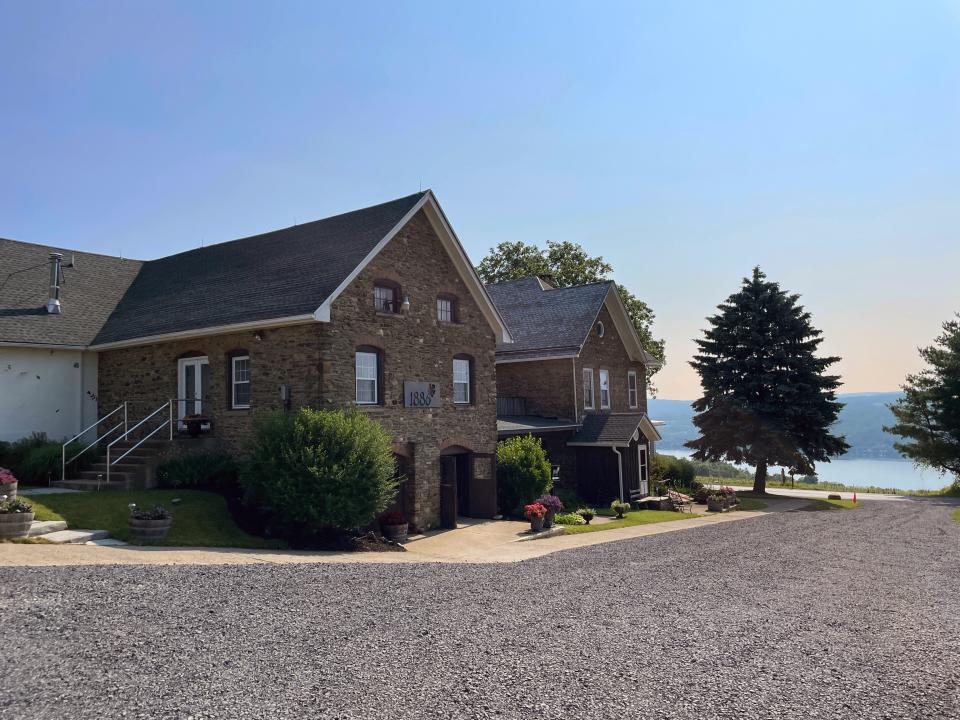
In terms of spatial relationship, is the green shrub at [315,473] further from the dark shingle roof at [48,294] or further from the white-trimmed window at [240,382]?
the dark shingle roof at [48,294]

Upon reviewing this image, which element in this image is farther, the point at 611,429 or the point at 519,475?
the point at 611,429

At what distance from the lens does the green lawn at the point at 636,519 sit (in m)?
23.2

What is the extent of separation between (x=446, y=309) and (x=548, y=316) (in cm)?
1158

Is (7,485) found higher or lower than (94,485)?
higher

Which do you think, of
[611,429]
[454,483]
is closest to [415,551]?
[454,483]

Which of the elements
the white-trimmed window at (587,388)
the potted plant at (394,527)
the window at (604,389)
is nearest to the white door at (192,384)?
the potted plant at (394,527)

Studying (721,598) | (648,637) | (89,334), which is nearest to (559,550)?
(721,598)

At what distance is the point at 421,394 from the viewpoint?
72.9ft

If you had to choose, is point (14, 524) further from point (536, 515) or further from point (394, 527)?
point (536, 515)

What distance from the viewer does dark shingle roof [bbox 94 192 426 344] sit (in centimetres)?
2045

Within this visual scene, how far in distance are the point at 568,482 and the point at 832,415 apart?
15313 mm

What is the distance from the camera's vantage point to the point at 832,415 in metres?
37.8

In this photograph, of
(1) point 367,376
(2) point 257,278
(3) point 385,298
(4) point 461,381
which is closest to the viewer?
(1) point 367,376

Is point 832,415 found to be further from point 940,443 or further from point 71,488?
point 71,488
